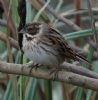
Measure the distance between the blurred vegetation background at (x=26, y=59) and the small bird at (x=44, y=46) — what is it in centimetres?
5

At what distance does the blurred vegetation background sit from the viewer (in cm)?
177

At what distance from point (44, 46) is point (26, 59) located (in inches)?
4.0

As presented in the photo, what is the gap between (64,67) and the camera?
69.5 inches

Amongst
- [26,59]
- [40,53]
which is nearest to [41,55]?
[40,53]

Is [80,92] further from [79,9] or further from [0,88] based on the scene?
[0,88]

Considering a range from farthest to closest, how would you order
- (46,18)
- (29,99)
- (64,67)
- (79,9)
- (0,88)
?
(0,88)
(79,9)
(46,18)
(29,99)
(64,67)

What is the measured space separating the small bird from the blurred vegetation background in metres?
0.05

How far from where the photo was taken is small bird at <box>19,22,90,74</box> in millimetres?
1761

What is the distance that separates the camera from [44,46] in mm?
1812

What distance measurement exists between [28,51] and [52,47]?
12 cm

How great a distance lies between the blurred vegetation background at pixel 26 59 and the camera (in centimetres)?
177

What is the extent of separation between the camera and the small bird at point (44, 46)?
1.76 m

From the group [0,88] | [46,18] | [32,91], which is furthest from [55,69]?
[0,88]

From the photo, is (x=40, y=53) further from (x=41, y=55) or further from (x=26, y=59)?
(x=26, y=59)
